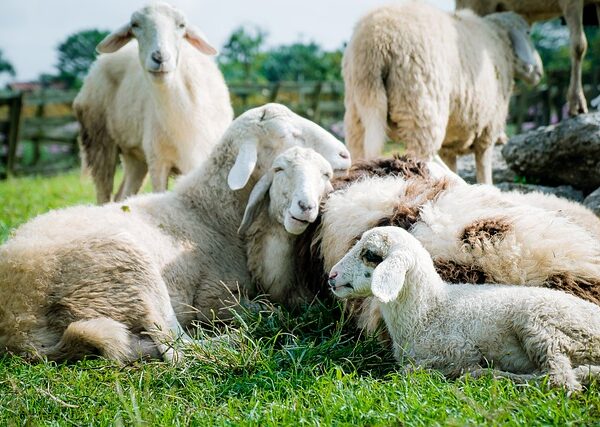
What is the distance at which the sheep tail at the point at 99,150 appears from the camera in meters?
8.56

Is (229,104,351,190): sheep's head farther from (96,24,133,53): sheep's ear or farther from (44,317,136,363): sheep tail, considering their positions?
(96,24,133,53): sheep's ear

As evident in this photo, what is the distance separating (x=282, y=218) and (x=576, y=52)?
4.59 m

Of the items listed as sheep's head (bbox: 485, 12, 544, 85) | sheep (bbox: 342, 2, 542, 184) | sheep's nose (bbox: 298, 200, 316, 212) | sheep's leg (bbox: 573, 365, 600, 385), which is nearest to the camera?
sheep's leg (bbox: 573, 365, 600, 385)

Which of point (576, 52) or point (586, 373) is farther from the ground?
point (576, 52)

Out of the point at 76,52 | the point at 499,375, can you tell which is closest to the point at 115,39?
the point at 499,375

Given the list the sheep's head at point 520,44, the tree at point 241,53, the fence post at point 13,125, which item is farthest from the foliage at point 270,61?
the sheep's head at point 520,44

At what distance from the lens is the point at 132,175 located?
8.55 metres

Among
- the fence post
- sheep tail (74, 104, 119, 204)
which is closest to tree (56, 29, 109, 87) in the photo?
the fence post

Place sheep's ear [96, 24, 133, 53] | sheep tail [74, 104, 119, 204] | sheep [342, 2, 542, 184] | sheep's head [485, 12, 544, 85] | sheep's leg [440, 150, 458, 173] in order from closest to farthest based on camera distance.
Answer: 1. sheep [342, 2, 542, 184]
2. sheep's ear [96, 24, 133, 53]
3. sheep's leg [440, 150, 458, 173]
4. sheep's head [485, 12, 544, 85]
5. sheep tail [74, 104, 119, 204]

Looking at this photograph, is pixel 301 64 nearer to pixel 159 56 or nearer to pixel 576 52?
pixel 576 52

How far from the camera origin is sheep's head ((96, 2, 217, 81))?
6.60 m

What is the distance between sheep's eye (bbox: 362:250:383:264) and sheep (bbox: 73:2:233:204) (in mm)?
3092

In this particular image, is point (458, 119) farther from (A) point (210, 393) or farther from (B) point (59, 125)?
(B) point (59, 125)

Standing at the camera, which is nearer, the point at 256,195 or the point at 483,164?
the point at 256,195
